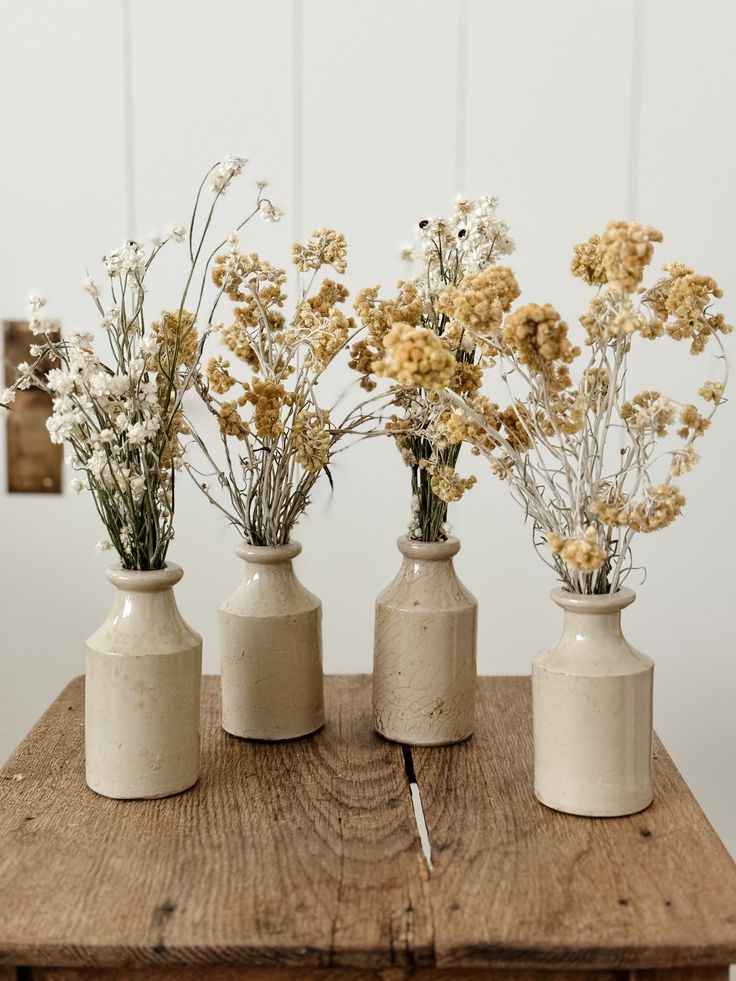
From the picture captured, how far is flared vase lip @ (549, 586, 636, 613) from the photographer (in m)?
1.06

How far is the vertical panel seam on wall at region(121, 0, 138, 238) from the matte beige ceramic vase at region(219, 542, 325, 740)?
1.04 meters

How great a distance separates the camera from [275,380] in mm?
1193

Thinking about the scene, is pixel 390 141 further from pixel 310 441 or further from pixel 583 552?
pixel 583 552

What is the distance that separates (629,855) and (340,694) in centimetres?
55

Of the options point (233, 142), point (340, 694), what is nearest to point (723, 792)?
point (340, 694)

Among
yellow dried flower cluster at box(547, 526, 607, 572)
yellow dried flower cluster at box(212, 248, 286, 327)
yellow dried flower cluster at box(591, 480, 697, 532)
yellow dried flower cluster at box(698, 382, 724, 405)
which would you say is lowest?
yellow dried flower cluster at box(547, 526, 607, 572)

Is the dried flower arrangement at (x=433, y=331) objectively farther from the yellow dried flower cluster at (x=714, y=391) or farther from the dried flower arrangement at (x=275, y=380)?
the yellow dried flower cluster at (x=714, y=391)

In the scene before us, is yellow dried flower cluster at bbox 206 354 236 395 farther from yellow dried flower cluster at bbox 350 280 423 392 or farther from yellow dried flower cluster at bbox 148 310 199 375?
yellow dried flower cluster at bbox 350 280 423 392

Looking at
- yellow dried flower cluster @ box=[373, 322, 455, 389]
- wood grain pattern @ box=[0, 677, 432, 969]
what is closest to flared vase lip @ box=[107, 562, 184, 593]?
wood grain pattern @ box=[0, 677, 432, 969]

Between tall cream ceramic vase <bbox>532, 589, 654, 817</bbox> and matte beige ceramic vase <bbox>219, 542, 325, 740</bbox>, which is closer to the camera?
tall cream ceramic vase <bbox>532, 589, 654, 817</bbox>

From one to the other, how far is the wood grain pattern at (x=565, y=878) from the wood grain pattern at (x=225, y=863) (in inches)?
1.3

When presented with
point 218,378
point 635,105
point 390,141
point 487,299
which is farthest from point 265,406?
point 635,105

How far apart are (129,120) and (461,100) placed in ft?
2.02

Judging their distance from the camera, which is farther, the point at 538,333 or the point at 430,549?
the point at 430,549
